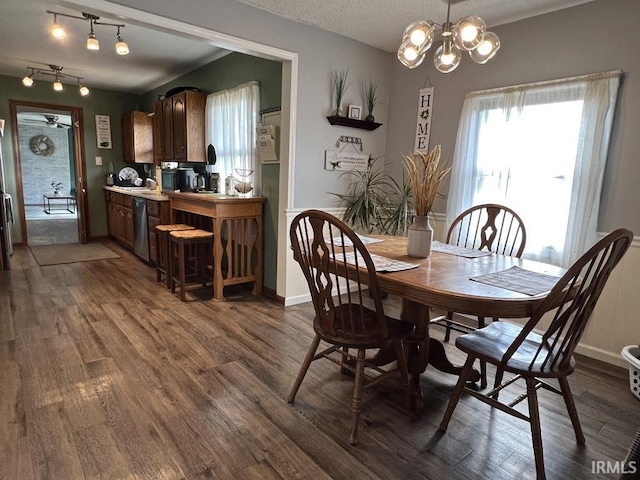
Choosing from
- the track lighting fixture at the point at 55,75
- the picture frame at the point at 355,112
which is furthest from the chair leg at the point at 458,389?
the track lighting fixture at the point at 55,75

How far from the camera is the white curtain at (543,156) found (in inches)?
97.5

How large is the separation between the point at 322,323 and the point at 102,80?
5.57 meters

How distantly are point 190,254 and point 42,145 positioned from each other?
901 centimetres

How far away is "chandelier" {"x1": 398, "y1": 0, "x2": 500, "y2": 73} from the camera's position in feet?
5.69

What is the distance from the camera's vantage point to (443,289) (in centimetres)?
144

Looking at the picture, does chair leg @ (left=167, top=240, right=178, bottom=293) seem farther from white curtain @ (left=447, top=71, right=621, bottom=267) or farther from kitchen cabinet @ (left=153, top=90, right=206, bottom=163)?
white curtain @ (left=447, top=71, right=621, bottom=267)

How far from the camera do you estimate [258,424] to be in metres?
1.77

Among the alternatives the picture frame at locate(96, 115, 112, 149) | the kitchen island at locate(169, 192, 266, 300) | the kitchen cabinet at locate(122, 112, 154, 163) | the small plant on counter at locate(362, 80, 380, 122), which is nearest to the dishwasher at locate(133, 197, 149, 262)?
the kitchen island at locate(169, 192, 266, 300)

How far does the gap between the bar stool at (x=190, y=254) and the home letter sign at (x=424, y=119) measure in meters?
2.15

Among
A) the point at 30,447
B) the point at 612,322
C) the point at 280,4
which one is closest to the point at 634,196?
the point at 612,322

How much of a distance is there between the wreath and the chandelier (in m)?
11.5

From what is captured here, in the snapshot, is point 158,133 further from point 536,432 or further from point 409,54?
point 536,432

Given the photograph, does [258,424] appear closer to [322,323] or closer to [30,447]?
[322,323]

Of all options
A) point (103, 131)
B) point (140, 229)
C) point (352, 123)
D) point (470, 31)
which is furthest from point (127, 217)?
point (470, 31)
